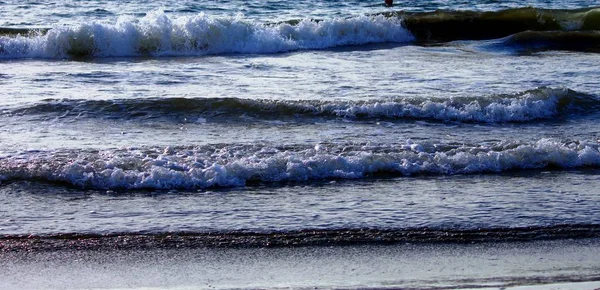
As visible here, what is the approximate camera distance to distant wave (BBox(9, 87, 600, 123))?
8.90 metres

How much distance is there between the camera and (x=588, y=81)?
11.2m

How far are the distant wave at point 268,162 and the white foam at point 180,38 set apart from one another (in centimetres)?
808

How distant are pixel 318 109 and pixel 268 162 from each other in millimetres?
2421

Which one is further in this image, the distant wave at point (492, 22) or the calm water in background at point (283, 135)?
the distant wave at point (492, 22)

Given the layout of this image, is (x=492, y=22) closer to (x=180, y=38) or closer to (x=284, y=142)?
(x=180, y=38)

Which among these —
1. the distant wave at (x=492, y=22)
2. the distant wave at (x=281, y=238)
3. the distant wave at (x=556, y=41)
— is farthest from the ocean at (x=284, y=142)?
the distant wave at (x=492, y=22)

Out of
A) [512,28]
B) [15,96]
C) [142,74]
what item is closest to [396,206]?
[15,96]

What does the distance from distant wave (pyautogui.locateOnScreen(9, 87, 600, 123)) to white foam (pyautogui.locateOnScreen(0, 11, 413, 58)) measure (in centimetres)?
569

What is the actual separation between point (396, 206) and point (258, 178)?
1172 mm

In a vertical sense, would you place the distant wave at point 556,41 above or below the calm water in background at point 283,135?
below

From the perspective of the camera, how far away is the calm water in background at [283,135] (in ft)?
19.0

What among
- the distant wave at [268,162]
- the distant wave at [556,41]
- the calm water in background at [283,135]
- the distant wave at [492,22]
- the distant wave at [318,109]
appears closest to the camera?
the calm water in background at [283,135]

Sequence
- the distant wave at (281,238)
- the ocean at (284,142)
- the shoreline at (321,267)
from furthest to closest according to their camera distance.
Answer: the ocean at (284,142)
the distant wave at (281,238)
the shoreline at (321,267)

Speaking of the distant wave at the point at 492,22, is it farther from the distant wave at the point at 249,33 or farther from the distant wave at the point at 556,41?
the distant wave at the point at 556,41
